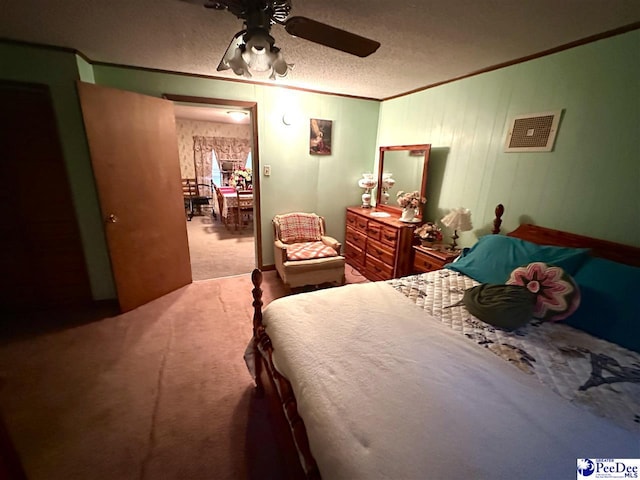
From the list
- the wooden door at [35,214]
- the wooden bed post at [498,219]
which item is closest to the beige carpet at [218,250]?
the wooden door at [35,214]

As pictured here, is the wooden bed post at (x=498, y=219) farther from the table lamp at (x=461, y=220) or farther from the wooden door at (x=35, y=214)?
the wooden door at (x=35, y=214)

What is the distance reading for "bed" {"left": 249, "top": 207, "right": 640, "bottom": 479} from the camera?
2.57ft

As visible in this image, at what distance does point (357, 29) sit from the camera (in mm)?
1727

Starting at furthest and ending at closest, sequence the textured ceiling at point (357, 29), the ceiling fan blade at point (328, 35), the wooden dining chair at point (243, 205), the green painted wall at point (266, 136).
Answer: the wooden dining chair at point (243, 205) → the green painted wall at point (266, 136) → the textured ceiling at point (357, 29) → the ceiling fan blade at point (328, 35)

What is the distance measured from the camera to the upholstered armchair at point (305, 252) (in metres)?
2.96

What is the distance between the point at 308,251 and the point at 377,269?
2.84 ft

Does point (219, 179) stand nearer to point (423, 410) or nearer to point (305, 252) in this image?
point (305, 252)

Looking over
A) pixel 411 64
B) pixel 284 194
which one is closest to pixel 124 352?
pixel 284 194

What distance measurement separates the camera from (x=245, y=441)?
149 cm

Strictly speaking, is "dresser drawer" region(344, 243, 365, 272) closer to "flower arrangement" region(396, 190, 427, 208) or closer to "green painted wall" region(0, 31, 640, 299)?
"green painted wall" region(0, 31, 640, 299)

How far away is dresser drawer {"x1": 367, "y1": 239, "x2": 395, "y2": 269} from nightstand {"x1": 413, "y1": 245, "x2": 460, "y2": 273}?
258 millimetres

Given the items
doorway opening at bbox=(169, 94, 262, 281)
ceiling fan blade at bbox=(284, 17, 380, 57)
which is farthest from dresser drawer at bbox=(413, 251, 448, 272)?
doorway opening at bbox=(169, 94, 262, 281)

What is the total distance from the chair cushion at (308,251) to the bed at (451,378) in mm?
1304

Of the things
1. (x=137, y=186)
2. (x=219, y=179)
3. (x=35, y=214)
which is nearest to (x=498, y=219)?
(x=137, y=186)
